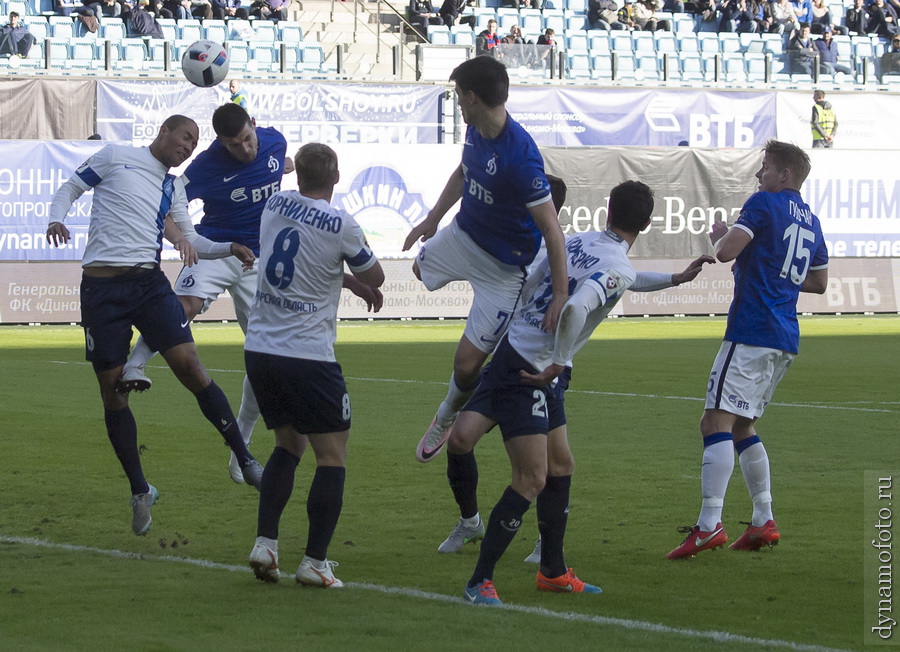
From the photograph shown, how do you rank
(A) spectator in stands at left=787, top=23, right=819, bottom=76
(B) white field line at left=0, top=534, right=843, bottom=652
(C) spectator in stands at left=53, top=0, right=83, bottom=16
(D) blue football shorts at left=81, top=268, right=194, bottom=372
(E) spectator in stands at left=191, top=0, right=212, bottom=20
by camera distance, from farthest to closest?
(A) spectator in stands at left=787, top=23, right=819, bottom=76 → (E) spectator in stands at left=191, top=0, right=212, bottom=20 → (C) spectator in stands at left=53, top=0, right=83, bottom=16 → (D) blue football shorts at left=81, top=268, right=194, bottom=372 → (B) white field line at left=0, top=534, right=843, bottom=652

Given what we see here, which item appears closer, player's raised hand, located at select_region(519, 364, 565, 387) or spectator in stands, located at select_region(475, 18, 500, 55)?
player's raised hand, located at select_region(519, 364, 565, 387)

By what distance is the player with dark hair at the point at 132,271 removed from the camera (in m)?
7.29

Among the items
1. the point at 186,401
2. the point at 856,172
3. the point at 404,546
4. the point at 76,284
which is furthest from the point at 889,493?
the point at 856,172

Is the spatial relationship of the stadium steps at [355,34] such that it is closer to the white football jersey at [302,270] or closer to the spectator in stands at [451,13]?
the spectator in stands at [451,13]

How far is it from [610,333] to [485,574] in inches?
682

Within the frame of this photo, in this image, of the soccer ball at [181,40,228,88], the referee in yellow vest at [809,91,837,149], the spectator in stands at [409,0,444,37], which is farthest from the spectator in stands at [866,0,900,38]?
the soccer ball at [181,40,228,88]

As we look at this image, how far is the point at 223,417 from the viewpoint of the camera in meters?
7.64

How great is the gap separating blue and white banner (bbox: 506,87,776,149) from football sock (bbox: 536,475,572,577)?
24391 mm

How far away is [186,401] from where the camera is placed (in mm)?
13203

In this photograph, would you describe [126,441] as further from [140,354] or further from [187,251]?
[187,251]

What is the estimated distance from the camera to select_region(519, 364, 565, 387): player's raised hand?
550 centimetres

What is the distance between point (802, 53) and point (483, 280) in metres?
28.6

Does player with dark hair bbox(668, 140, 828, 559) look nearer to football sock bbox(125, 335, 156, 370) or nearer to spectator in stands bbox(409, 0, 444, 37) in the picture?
football sock bbox(125, 335, 156, 370)

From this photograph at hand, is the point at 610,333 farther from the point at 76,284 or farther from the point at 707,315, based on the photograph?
the point at 76,284
